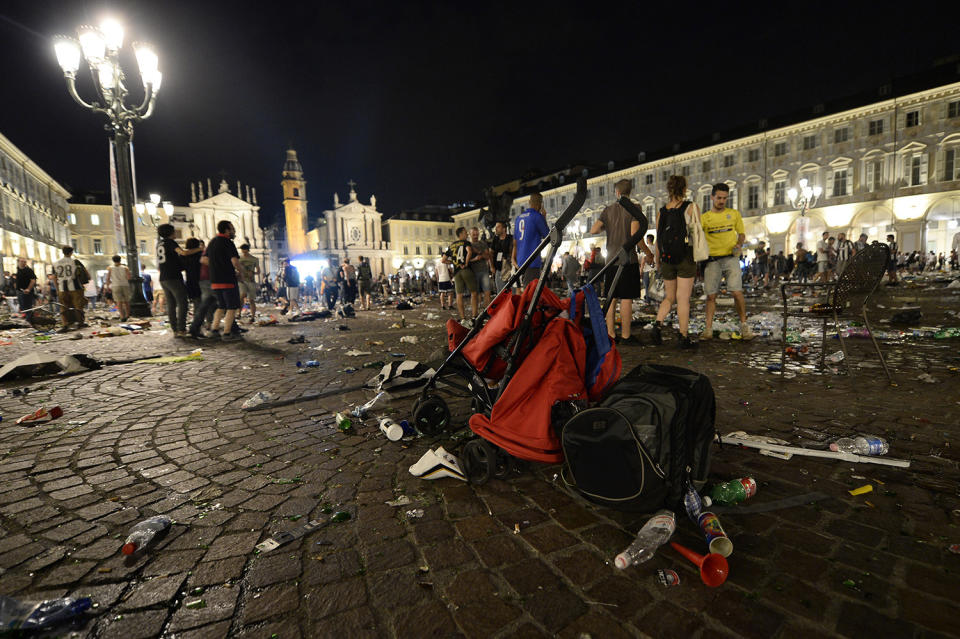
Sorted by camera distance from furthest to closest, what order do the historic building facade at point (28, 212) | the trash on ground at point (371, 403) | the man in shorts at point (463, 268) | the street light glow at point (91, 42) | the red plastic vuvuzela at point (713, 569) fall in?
the historic building facade at point (28, 212) < the street light glow at point (91, 42) < the man in shorts at point (463, 268) < the trash on ground at point (371, 403) < the red plastic vuvuzela at point (713, 569)

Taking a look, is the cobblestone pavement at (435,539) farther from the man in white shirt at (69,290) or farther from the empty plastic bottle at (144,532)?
the man in white shirt at (69,290)

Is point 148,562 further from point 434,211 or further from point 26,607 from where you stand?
point 434,211

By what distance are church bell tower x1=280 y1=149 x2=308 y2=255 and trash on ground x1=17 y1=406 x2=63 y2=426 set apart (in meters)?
64.6

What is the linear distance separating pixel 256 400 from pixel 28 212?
62714mm

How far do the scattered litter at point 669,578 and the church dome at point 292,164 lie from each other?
72.9 m

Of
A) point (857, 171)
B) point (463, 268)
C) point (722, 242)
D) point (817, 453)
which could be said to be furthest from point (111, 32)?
point (857, 171)

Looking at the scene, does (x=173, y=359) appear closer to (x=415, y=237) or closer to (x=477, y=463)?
(x=477, y=463)

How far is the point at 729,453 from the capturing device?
264 cm


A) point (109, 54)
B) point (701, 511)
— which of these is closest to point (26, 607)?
point (701, 511)

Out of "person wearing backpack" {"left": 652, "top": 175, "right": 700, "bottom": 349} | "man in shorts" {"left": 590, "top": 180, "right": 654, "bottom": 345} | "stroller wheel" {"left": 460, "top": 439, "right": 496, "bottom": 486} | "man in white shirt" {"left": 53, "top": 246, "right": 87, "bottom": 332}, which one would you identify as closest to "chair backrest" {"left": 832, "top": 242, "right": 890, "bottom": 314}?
"person wearing backpack" {"left": 652, "top": 175, "right": 700, "bottom": 349}

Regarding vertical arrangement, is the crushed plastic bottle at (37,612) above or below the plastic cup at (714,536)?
below

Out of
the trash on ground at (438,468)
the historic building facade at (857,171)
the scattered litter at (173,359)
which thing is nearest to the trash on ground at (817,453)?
the trash on ground at (438,468)

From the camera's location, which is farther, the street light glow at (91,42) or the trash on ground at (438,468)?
the street light glow at (91,42)

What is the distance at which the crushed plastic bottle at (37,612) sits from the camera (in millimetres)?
1416
